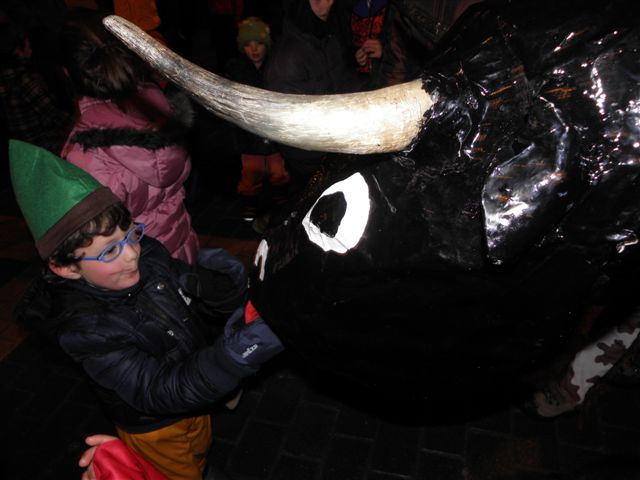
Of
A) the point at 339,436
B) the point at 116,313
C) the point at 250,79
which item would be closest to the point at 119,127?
the point at 116,313

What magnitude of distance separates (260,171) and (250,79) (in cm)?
91

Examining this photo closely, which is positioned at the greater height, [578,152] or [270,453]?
[578,152]

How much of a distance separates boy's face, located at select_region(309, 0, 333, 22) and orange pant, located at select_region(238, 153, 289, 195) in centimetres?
156

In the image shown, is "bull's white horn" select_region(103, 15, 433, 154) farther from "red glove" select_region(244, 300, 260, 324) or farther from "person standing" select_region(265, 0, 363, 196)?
"person standing" select_region(265, 0, 363, 196)

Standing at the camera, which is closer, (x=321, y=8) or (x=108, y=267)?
(x=108, y=267)

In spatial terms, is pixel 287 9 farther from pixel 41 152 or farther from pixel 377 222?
pixel 377 222

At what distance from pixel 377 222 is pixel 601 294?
784mm

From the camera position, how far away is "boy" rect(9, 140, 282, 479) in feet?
5.90

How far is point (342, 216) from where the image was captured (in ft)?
4.45

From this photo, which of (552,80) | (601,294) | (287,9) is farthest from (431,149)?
(287,9)

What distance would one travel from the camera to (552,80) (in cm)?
119

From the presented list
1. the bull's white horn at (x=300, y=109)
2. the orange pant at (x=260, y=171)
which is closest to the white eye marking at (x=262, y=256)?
the bull's white horn at (x=300, y=109)

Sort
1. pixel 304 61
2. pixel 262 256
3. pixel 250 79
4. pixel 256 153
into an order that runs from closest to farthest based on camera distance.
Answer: pixel 262 256 < pixel 304 61 < pixel 250 79 < pixel 256 153

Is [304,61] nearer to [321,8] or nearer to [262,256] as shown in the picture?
[321,8]
